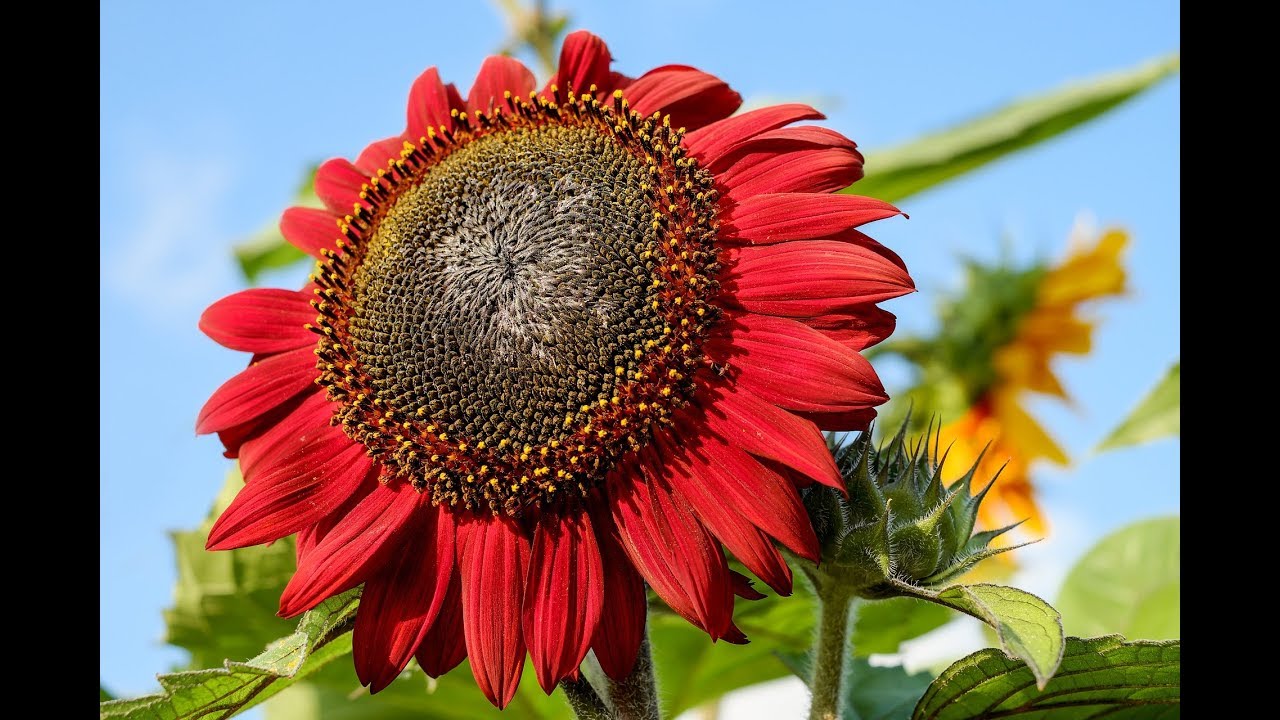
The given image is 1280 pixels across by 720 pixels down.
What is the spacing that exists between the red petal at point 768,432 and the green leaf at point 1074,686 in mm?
249

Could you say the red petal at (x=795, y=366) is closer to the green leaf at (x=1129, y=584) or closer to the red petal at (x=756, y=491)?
the red petal at (x=756, y=491)

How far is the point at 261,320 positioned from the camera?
4.36 ft

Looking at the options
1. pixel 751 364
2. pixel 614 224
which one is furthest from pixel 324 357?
pixel 751 364

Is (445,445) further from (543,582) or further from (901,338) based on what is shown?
(901,338)

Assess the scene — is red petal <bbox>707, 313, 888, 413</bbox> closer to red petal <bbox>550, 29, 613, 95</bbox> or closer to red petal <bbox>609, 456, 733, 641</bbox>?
red petal <bbox>609, 456, 733, 641</bbox>

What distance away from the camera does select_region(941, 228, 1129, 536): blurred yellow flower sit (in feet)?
9.18

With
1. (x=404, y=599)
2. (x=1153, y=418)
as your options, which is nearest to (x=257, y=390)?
(x=404, y=599)

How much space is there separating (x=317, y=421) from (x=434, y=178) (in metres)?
0.28

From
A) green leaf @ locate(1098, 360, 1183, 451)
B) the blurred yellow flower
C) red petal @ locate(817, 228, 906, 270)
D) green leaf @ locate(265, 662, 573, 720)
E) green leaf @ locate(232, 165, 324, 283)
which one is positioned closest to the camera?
red petal @ locate(817, 228, 906, 270)

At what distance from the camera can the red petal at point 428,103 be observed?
1.39 meters

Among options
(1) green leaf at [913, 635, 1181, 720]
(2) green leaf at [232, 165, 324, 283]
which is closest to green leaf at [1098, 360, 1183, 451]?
(1) green leaf at [913, 635, 1181, 720]

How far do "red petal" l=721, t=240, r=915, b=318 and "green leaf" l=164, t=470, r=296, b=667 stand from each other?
78 cm

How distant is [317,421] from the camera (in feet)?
4.09

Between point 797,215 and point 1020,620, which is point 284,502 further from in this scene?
point 1020,620
